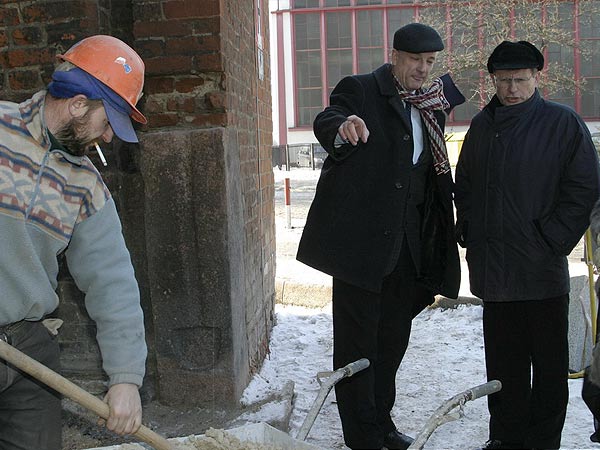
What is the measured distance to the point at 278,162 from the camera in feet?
106

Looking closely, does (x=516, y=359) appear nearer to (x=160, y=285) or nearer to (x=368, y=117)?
(x=368, y=117)

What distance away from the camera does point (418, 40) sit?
3.46 meters

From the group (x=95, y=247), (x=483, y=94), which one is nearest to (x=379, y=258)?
(x=95, y=247)

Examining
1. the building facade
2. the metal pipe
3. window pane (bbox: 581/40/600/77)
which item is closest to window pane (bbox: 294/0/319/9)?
the building facade

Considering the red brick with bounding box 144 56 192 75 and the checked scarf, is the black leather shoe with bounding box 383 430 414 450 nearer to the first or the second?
the checked scarf

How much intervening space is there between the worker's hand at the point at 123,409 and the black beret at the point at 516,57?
7.81 ft

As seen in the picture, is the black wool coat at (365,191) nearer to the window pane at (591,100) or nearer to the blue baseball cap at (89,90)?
the blue baseball cap at (89,90)

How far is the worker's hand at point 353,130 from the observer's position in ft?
10.8

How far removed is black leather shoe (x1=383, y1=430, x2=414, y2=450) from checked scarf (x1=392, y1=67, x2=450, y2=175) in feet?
4.68

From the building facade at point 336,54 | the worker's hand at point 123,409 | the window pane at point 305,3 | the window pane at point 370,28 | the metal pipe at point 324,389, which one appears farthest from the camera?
the window pane at point 305,3

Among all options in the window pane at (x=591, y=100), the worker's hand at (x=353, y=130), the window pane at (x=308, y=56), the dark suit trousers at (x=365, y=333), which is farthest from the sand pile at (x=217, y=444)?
the window pane at (x=591, y=100)

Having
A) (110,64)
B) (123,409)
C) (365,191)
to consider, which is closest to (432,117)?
(365,191)

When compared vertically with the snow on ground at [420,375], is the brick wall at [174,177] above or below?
above

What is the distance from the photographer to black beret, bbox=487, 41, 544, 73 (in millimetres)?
3533
